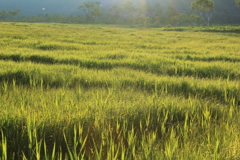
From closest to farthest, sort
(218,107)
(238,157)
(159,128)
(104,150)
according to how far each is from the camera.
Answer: (238,157) → (104,150) → (159,128) → (218,107)

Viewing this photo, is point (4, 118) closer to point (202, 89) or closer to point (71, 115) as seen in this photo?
point (71, 115)

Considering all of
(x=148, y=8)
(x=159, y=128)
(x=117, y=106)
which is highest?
(x=148, y=8)

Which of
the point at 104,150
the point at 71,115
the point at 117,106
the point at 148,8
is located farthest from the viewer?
the point at 148,8

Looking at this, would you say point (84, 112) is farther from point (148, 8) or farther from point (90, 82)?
point (148, 8)

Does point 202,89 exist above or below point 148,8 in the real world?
below

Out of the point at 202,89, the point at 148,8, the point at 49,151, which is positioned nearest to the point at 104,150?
the point at 49,151

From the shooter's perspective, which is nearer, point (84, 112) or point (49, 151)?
point (49, 151)

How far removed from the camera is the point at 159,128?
6.64 feet

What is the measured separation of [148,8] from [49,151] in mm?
125396

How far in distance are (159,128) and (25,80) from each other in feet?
9.30

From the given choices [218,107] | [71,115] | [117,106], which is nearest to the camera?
[71,115]

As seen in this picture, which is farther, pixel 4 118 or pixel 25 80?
pixel 25 80

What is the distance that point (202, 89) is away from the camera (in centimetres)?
353

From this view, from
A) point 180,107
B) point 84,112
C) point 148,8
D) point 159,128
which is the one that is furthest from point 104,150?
point 148,8
